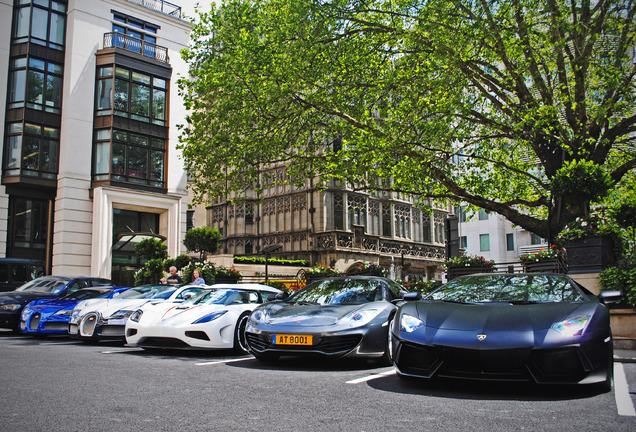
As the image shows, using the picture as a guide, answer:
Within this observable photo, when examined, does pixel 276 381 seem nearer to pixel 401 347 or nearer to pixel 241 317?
pixel 401 347

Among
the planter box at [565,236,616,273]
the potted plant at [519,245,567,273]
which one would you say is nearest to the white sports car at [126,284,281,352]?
the planter box at [565,236,616,273]

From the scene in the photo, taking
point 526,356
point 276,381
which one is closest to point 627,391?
point 526,356

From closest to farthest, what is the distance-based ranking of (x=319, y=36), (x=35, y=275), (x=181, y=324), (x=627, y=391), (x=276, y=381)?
(x=627, y=391) → (x=276, y=381) → (x=181, y=324) → (x=319, y=36) → (x=35, y=275)

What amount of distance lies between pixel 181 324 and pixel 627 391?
21.9ft

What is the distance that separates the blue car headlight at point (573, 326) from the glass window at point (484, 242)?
48.2 metres

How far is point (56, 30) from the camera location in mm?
28203

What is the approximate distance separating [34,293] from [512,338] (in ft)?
45.2

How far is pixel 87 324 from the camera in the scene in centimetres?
1200

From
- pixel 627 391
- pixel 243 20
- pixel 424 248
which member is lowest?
pixel 627 391

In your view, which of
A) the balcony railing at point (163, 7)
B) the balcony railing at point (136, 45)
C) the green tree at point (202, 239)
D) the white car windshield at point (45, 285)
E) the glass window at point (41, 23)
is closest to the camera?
the white car windshield at point (45, 285)

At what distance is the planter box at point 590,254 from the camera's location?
455 inches

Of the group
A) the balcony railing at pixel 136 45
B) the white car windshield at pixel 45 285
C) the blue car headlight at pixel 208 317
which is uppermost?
the balcony railing at pixel 136 45

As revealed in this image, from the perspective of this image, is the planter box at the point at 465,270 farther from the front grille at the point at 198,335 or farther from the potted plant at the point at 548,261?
the front grille at the point at 198,335

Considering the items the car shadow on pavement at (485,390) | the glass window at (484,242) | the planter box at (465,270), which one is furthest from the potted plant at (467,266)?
the glass window at (484,242)
